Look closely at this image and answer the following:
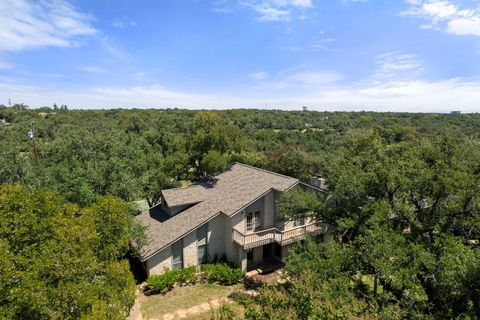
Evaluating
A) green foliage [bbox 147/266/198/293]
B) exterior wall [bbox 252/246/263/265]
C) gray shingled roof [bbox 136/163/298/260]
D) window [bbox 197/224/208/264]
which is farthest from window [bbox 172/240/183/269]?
exterior wall [bbox 252/246/263/265]

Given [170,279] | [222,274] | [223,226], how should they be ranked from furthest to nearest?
[223,226], [222,274], [170,279]

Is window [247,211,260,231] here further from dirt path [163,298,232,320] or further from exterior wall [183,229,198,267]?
dirt path [163,298,232,320]

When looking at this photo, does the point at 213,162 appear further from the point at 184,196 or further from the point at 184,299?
the point at 184,299

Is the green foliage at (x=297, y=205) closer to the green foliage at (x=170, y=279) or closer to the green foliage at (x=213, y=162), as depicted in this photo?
the green foliage at (x=170, y=279)

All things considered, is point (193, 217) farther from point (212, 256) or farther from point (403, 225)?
point (403, 225)

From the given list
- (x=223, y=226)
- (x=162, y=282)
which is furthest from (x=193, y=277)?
(x=223, y=226)

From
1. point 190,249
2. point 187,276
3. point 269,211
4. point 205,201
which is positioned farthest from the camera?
point 269,211
